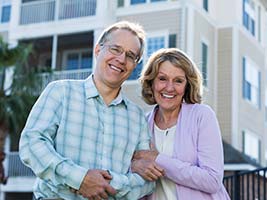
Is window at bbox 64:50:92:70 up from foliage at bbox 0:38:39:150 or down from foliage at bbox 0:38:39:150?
up

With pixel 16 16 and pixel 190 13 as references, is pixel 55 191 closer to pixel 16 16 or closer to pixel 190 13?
pixel 190 13

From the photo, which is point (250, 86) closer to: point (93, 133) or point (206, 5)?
point (206, 5)

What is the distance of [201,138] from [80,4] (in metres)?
16.7

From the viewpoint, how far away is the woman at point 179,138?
345 centimetres

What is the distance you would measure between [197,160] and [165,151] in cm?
22

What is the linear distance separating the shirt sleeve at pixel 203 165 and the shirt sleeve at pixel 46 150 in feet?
2.07

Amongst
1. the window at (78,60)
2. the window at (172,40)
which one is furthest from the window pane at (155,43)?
the window at (78,60)

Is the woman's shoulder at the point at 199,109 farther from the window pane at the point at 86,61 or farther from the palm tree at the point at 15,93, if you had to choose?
the window pane at the point at 86,61

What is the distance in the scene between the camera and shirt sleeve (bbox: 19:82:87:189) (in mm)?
3066

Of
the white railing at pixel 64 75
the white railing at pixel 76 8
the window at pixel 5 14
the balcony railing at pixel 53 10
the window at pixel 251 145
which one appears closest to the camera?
the white railing at pixel 64 75

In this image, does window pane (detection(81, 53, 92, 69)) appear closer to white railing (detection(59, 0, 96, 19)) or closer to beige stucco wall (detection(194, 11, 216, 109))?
white railing (detection(59, 0, 96, 19))

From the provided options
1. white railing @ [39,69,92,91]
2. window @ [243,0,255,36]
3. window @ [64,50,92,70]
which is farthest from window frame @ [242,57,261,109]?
window @ [64,50,92,70]

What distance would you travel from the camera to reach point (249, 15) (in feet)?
70.0

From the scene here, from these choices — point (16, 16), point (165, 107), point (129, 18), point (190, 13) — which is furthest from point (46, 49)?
point (165, 107)
